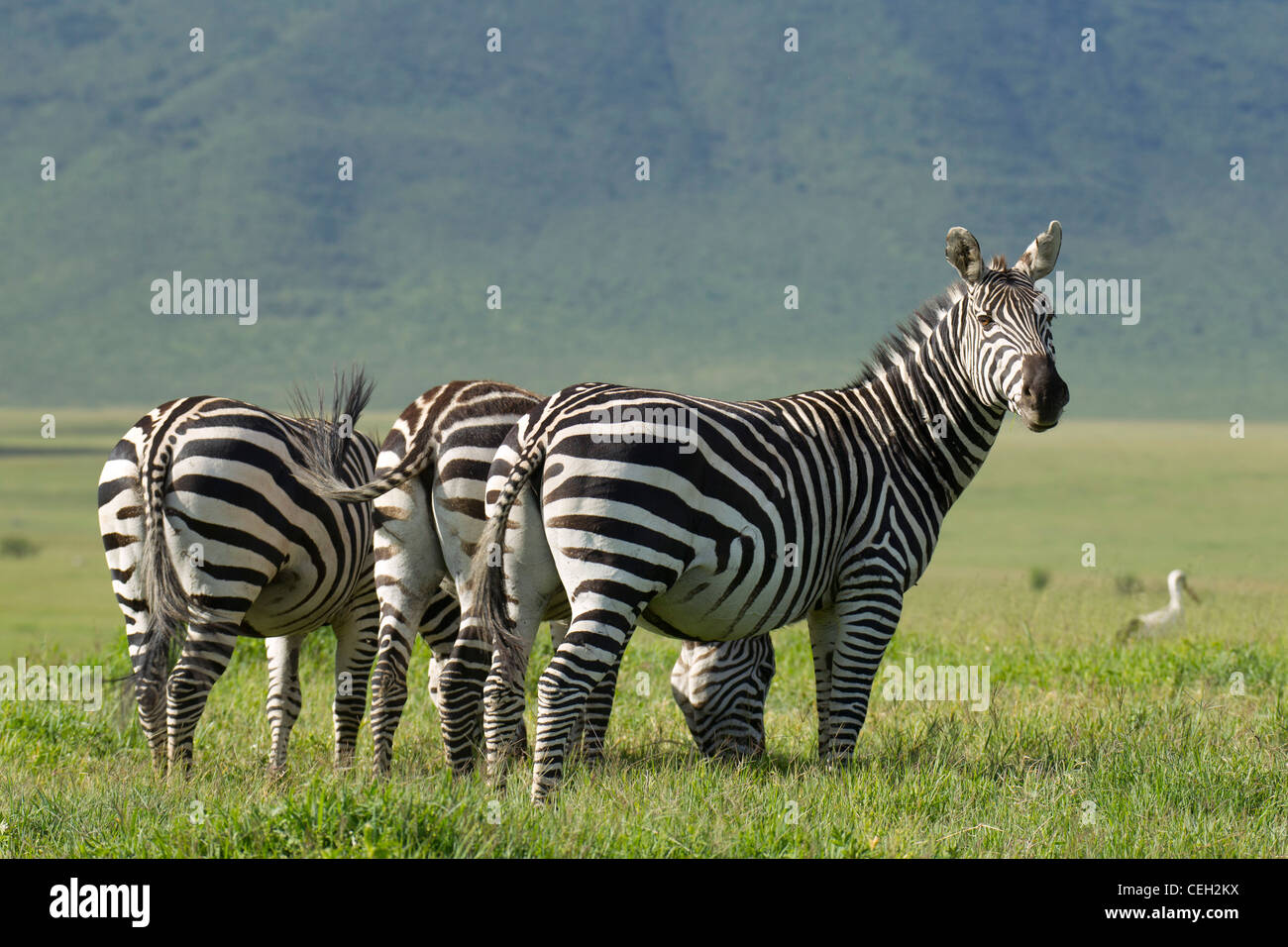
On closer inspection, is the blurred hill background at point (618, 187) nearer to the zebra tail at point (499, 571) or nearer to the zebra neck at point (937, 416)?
the zebra neck at point (937, 416)

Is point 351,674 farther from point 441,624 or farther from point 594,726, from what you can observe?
point 594,726

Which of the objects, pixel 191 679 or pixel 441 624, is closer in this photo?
pixel 191 679

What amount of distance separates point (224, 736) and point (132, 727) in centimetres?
62

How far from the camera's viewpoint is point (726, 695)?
7863 mm

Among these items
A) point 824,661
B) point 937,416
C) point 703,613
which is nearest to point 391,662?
point 703,613

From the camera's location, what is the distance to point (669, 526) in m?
5.97

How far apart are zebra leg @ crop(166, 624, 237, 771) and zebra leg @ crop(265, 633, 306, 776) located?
0.79 meters

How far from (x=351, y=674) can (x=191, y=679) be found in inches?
43.2

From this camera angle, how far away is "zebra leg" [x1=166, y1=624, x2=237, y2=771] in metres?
7.25

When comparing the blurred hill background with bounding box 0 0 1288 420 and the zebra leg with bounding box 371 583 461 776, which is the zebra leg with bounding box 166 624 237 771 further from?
the blurred hill background with bounding box 0 0 1288 420

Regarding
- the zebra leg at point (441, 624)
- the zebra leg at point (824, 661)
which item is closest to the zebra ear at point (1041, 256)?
the zebra leg at point (824, 661)

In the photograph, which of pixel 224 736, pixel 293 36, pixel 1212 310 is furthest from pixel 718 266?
pixel 224 736

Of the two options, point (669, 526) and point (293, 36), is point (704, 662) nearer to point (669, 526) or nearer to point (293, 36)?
point (669, 526)

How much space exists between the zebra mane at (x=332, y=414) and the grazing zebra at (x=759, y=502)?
151 centimetres
